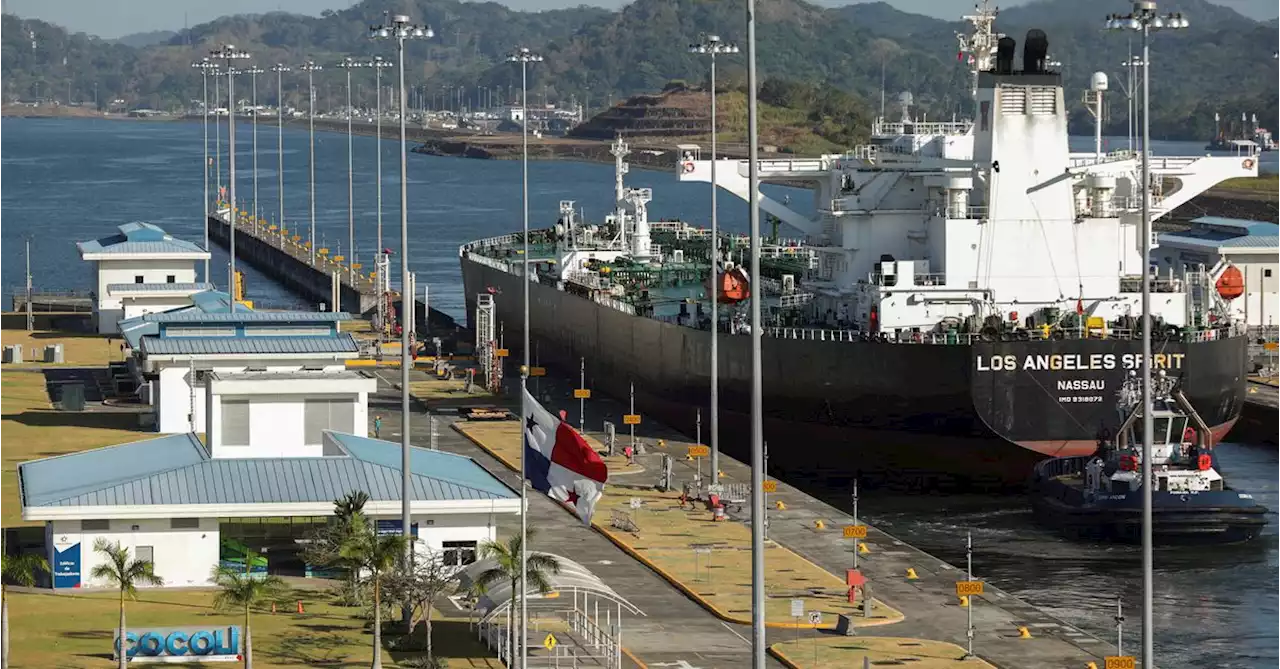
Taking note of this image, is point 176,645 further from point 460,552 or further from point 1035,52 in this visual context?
point 1035,52

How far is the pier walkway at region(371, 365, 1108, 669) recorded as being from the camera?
43.3m

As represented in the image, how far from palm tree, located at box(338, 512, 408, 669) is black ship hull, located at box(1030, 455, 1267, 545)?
22.0 m

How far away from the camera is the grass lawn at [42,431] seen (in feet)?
219

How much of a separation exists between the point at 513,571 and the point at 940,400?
28.8m

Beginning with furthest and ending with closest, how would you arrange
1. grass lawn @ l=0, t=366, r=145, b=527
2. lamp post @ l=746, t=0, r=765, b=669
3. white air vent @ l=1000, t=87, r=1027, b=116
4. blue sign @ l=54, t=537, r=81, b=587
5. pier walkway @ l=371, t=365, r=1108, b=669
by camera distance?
white air vent @ l=1000, t=87, r=1027, b=116, grass lawn @ l=0, t=366, r=145, b=527, blue sign @ l=54, t=537, r=81, b=587, pier walkway @ l=371, t=365, r=1108, b=669, lamp post @ l=746, t=0, r=765, b=669

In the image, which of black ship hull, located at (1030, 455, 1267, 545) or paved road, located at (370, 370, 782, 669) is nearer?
paved road, located at (370, 370, 782, 669)

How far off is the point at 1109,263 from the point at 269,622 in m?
35.6

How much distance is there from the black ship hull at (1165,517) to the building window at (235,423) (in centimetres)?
2049

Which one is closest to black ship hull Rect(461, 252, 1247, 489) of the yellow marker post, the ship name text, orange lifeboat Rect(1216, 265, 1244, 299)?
the ship name text

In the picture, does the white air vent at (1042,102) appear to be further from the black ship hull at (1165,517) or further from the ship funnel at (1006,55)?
the black ship hull at (1165,517)

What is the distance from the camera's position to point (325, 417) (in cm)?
6184

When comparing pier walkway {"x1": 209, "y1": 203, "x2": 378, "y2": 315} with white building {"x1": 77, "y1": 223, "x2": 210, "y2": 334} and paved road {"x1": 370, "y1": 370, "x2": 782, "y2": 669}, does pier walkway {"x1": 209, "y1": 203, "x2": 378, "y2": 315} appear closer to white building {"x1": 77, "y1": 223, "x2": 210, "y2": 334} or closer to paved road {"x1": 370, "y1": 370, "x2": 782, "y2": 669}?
white building {"x1": 77, "y1": 223, "x2": 210, "y2": 334}

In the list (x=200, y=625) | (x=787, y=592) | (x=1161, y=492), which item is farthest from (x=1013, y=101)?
(x=200, y=625)

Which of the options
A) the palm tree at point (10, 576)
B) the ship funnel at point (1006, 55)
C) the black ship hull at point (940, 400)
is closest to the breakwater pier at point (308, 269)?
the black ship hull at point (940, 400)
